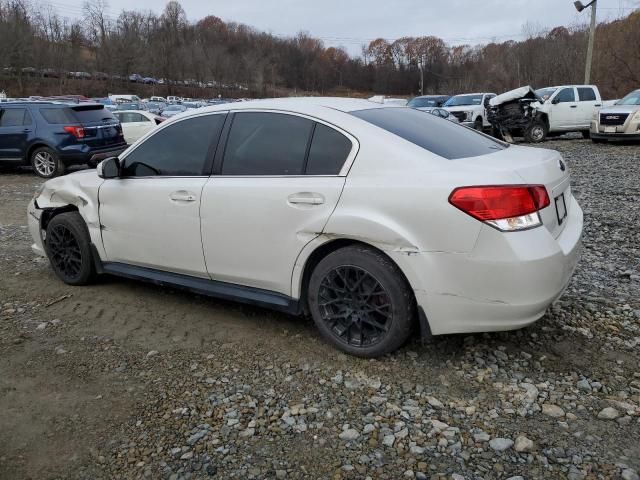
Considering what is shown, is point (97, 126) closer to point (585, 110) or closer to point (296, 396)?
point (296, 396)

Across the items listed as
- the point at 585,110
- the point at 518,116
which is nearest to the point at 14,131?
the point at 518,116

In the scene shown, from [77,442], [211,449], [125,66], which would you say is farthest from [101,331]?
[125,66]

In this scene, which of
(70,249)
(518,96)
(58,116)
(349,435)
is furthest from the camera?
(518,96)

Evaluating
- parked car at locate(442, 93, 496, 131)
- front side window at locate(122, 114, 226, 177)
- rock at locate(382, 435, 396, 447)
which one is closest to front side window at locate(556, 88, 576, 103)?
parked car at locate(442, 93, 496, 131)

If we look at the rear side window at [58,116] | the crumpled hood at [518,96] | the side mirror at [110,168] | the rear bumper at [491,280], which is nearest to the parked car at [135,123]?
the rear side window at [58,116]

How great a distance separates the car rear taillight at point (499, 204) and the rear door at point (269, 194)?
721mm

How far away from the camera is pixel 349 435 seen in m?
2.60

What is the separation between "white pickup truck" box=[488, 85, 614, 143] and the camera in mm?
17375

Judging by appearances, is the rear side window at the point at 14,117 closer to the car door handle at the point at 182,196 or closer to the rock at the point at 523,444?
the car door handle at the point at 182,196

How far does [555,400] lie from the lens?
2.79m

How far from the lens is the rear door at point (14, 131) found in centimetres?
1202

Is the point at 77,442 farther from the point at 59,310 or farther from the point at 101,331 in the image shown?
the point at 59,310

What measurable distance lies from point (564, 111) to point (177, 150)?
1695 cm

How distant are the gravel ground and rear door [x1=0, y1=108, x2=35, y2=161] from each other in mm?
9023
